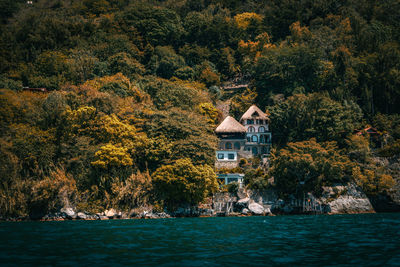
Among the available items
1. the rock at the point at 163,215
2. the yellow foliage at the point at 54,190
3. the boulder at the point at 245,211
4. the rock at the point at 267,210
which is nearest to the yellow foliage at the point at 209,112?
the boulder at the point at 245,211

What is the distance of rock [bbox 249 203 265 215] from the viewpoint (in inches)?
2137

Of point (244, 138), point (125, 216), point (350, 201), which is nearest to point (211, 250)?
point (125, 216)

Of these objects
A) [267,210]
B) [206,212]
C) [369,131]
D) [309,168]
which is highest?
[369,131]

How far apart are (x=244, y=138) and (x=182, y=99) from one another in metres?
13.4

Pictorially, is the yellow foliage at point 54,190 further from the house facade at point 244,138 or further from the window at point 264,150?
the window at point 264,150

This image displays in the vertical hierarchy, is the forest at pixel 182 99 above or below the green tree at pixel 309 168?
above

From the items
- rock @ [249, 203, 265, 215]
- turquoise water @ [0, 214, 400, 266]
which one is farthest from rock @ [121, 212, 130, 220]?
turquoise water @ [0, 214, 400, 266]

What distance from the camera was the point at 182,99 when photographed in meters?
72.2

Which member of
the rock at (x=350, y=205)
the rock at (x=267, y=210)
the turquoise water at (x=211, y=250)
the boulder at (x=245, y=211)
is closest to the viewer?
the turquoise water at (x=211, y=250)

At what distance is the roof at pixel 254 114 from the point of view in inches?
2783

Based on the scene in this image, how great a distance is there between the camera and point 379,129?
66312 millimetres

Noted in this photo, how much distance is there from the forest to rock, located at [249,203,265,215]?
401 cm

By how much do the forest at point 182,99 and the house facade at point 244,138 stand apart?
219cm

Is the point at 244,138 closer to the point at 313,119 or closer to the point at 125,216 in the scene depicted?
the point at 313,119
